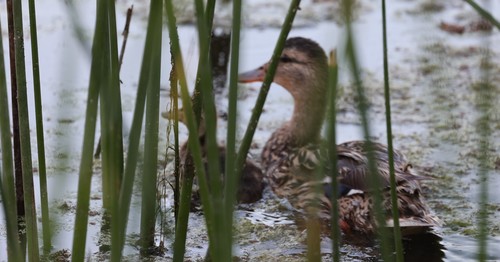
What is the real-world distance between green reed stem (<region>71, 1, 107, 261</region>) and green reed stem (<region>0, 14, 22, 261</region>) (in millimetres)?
243

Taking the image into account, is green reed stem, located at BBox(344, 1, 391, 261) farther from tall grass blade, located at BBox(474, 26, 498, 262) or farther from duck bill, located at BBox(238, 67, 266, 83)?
duck bill, located at BBox(238, 67, 266, 83)

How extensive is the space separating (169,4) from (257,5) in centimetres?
662

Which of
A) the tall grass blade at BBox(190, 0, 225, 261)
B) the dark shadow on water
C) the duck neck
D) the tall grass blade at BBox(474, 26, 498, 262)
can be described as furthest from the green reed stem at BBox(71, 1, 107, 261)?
the duck neck

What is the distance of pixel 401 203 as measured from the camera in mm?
4555

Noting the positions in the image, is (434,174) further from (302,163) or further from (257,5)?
(257,5)

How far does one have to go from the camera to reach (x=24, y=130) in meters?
3.22

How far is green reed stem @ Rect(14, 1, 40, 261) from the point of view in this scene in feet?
10.3

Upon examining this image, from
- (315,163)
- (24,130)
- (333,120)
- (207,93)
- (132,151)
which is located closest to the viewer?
(207,93)

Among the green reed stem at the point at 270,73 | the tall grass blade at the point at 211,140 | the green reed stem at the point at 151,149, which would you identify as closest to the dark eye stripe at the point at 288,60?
A: the green reed stem at the point at 151,149

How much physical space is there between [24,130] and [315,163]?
2.20m

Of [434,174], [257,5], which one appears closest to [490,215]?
[434,174]

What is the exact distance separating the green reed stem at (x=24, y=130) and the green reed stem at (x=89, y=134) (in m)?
0.60

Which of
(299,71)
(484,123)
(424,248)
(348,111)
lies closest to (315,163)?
(424,248)

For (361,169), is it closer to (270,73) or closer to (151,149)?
(151,149)
